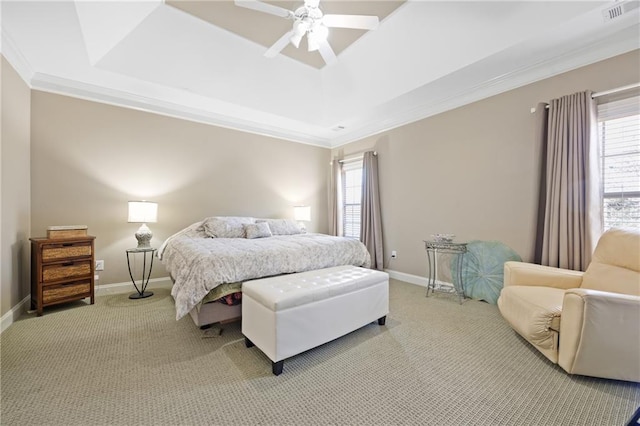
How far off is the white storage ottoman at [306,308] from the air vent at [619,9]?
2822 millimetres

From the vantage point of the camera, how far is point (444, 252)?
11.8 ft

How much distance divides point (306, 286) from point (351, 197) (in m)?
3.32

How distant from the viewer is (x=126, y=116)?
3584mm

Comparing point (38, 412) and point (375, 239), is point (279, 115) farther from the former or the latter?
point (38, 412)

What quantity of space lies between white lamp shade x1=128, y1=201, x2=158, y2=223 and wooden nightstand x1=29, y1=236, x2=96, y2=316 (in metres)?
0.49

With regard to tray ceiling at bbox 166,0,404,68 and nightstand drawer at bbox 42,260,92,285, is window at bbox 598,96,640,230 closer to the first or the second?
tray ceiling at bbox 166,0,404,68

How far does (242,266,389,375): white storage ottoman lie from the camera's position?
→ 5.82 ft

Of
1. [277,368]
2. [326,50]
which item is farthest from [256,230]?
[326,50]

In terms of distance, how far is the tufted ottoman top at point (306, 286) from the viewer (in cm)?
182

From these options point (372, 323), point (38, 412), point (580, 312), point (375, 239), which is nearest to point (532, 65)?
point (580, 312)

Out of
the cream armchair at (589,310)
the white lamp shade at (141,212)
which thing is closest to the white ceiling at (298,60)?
the white lamp shade at (141,212)

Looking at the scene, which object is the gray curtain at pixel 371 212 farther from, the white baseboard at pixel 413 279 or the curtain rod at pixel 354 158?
the white baseboard at pixel 413 279

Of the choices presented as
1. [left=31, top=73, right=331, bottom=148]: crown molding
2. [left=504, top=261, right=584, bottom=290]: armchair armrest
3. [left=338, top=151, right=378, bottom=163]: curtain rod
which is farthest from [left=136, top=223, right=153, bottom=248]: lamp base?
[left=504, top=261, right=584, bottom=290]: armchair armrest

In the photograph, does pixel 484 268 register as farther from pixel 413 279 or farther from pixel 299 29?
pixel 299 29
